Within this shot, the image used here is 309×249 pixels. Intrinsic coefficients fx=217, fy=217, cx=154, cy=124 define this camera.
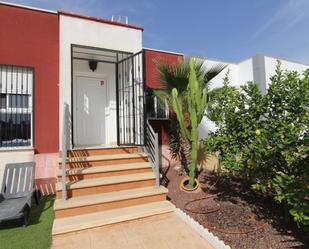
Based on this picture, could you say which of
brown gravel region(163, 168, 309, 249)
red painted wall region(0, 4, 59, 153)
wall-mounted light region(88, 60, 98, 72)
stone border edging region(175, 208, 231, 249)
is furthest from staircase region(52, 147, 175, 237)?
wall-mounted light region(88, 60, 98, 72)

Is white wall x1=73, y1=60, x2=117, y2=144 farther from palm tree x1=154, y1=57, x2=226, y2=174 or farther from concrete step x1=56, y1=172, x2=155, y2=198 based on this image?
concrete step x1=56, y1=172, x2=155, y2=198

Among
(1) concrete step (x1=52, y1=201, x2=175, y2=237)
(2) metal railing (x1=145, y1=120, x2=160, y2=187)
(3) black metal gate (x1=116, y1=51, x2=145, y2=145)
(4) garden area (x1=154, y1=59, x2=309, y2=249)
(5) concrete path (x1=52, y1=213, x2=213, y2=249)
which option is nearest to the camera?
(4) garden area (x1=154, y1=59, x2=309, y2=249)

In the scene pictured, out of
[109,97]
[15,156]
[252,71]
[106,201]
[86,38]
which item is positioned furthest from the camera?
[252,71]

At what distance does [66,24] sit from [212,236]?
18.1 ft

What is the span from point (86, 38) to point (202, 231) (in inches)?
200

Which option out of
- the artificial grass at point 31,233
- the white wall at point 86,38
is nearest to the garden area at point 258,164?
the white wall at point 86,38

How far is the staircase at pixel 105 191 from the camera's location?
3486 mm

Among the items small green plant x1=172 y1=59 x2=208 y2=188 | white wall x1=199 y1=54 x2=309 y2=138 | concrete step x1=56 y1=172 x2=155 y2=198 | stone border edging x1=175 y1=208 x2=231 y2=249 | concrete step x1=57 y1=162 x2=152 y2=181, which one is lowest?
stone border edging x1=175 y1=208 x2=231 y2=249

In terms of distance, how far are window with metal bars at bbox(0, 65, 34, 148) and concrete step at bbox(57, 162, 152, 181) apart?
160cm

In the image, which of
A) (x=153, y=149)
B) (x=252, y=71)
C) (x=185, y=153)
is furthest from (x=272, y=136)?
(x=252, y=71)

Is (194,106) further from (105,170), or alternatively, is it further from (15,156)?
(15,156)

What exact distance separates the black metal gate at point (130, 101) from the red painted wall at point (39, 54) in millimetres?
1671

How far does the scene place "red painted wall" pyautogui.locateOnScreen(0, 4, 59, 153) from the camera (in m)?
5.07

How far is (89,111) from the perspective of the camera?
6.58 meters
